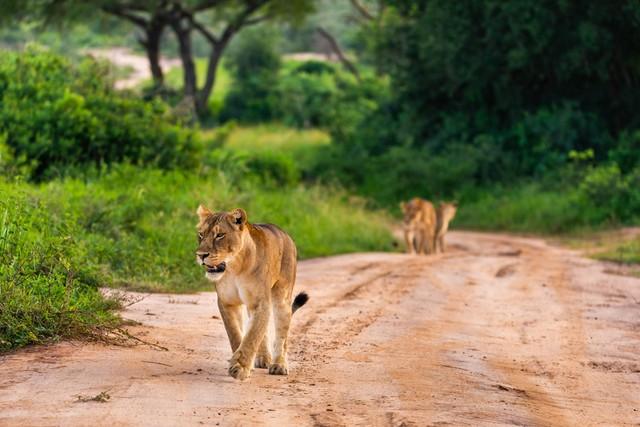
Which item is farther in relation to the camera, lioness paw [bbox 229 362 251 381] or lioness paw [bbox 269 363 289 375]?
lioness paw [bbox 269 363 289 375]

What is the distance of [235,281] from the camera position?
6.94m

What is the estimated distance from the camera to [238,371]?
268 inches

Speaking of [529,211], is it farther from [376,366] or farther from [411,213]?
[376,366]

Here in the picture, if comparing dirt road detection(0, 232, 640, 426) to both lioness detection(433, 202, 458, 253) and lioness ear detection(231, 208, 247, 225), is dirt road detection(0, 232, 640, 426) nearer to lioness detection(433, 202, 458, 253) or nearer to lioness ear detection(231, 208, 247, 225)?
lioness ear detection(231, 208, 247, 225)

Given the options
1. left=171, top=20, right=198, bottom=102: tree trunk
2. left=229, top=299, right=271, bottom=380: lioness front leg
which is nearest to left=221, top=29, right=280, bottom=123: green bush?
left=171, top=20, right=198, bottom=102: tree trunk

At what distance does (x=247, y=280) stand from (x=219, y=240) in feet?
1.14

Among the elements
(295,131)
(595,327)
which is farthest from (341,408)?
(295,131)

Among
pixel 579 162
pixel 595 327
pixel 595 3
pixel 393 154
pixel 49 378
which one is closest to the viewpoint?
pixel 49 378

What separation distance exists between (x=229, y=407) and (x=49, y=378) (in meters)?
1.08

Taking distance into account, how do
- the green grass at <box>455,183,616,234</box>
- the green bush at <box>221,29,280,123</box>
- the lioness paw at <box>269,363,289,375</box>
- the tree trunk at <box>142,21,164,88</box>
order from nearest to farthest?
the lioness paw at <box>269,363,289,375</box> < the green grass at <box>455,183,616,234</box> < the tree trunk at <box>142,21,164,88</box> < the green bush at <box>221,29,280,123</box>

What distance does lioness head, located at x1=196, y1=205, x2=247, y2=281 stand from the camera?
6.67 meters

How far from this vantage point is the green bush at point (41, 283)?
7.68 m

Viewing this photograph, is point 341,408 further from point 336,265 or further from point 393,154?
point 393,154

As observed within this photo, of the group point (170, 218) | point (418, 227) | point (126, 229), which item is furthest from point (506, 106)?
point (126, 229)
